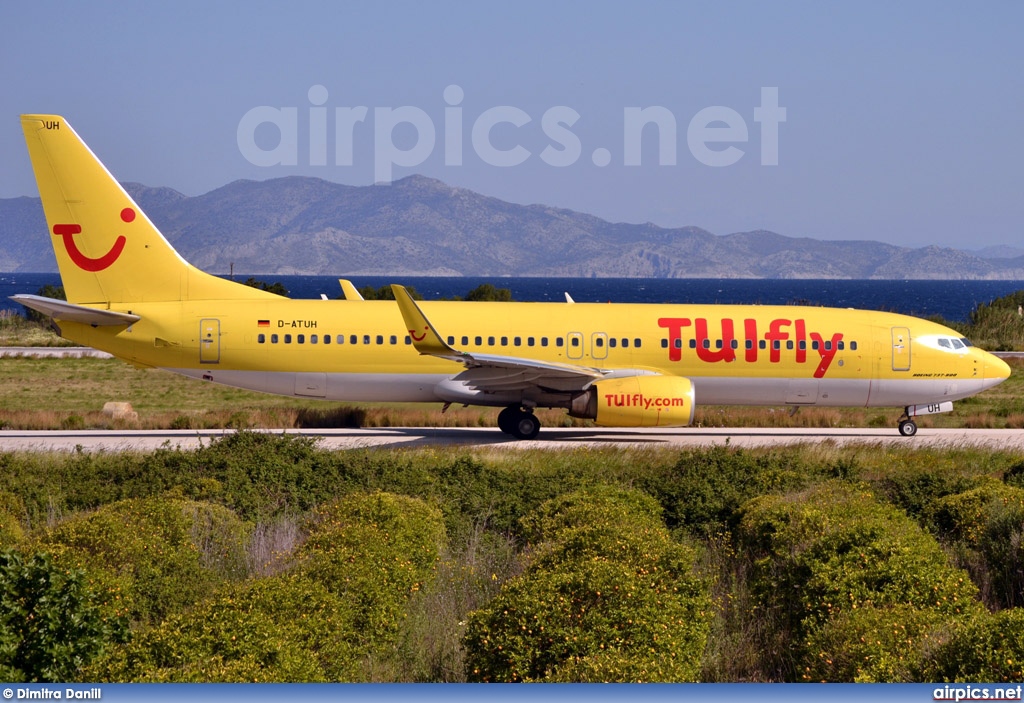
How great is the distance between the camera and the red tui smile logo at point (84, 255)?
29.2 metres

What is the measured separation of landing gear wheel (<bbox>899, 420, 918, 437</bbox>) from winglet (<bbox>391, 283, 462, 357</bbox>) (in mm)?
13774

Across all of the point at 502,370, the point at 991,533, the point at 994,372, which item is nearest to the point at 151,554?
the point at 991,533

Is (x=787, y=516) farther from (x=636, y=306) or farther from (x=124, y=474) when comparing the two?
(x=636, y=306)

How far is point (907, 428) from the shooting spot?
31625 millimetres

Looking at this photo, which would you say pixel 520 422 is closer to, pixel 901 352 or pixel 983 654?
pixel 901 352

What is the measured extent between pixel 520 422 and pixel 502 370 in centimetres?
217

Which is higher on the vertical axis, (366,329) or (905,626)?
(366,329)

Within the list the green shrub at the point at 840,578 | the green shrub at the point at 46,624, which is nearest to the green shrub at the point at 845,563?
the green shrub at the point at 840,578

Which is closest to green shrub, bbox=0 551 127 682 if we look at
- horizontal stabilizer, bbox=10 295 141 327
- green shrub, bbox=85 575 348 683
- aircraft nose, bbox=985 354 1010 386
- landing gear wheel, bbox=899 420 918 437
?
green shrub, bbox=85 575 348 683

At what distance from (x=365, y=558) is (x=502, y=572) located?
2.65m

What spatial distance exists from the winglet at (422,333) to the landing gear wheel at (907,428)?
1377 cm

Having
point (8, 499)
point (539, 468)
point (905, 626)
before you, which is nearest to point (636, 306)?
point (539, 468)

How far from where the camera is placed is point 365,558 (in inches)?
500

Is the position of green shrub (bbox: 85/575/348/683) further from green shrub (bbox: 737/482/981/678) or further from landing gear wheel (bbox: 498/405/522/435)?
landing gear wheel (bbox: 498/405/522/435)
